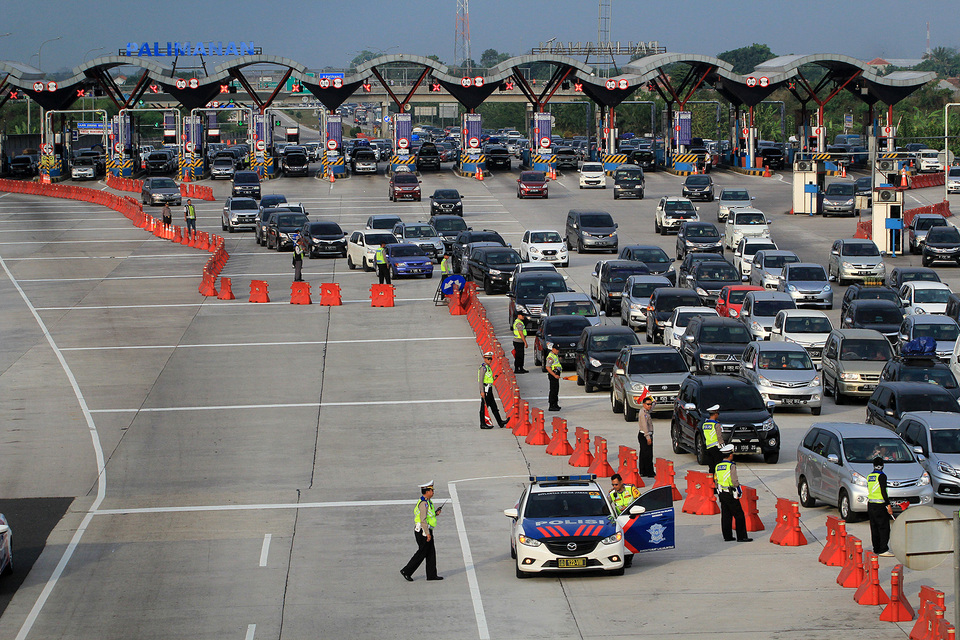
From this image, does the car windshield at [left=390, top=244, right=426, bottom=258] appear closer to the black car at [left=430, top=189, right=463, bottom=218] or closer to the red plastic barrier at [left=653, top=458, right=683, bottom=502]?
the black car at [left=430, top=189, right=463, bottom=218]

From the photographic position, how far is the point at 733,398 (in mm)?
24047

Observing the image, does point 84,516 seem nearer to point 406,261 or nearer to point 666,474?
point 666,474

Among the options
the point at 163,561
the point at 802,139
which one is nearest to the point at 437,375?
Answer: the point at 163,561

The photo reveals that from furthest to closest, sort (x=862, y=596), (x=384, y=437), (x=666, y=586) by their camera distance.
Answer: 1. (x=384, y=437)
2. (x=666, y=586)
3. (x=862, y=596)

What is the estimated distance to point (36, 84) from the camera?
98.4 m

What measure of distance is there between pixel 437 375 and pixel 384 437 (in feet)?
20.3

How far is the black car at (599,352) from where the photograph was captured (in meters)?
30.4

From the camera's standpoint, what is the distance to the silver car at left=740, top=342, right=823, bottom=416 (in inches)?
1078

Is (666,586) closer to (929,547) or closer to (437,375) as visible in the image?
(929,547)

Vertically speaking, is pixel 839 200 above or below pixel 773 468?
above

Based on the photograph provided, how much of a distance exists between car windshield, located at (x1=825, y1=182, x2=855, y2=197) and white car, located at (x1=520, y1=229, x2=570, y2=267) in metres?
20.8

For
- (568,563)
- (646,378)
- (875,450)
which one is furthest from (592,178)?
(568,563)

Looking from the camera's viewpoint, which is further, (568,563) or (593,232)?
(593,232)

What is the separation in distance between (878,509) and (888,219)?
37826 mm
